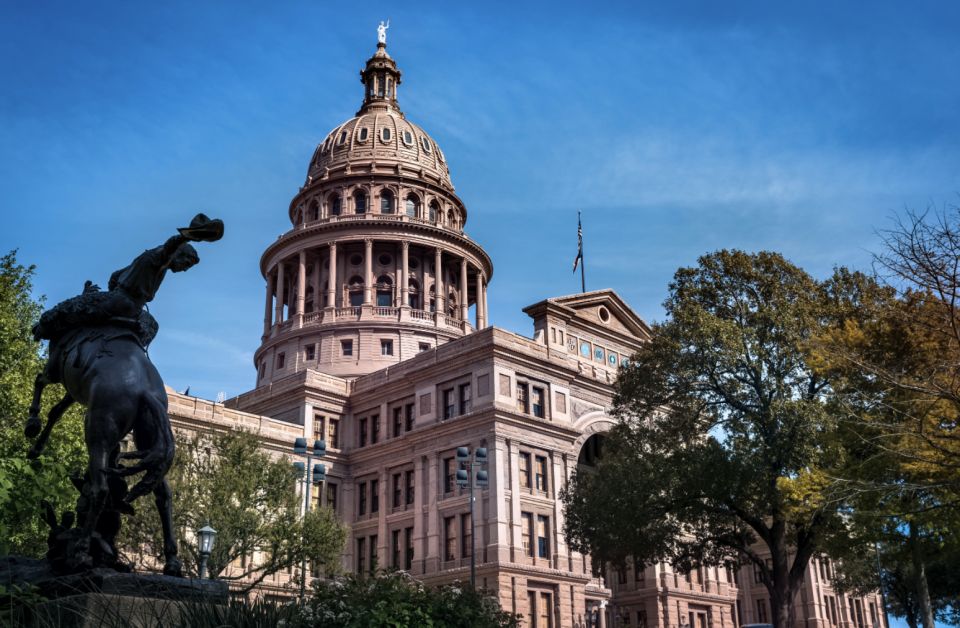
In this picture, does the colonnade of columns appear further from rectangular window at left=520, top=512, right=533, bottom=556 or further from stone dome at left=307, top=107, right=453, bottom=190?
rectangular window at left=520, top=512, right=533, bottom=556

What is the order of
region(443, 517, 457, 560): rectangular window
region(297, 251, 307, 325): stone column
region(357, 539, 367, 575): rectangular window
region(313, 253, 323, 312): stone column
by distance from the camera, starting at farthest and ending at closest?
region(313, 253, 323, 312): stone column < region(297, 251, 307, 325): stone column < region(357, 539, 367, 575): rectangular window < region(443, 517, 457, 560): rectangular window

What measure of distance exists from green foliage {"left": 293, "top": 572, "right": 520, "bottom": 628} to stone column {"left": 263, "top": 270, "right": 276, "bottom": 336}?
2704 inches

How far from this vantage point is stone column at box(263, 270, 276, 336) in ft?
268

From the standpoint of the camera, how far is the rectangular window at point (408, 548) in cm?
5575

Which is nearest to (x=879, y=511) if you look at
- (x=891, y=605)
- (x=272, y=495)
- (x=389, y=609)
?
(x=389, y=609)

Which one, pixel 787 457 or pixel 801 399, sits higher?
pixel 801 399

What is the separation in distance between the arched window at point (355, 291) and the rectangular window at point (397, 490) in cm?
2268

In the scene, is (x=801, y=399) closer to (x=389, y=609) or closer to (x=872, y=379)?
(x=872, y=379)

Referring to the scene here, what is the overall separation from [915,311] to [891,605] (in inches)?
2373

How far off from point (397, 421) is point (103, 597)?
171 ft

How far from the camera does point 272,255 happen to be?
83938 millimetres

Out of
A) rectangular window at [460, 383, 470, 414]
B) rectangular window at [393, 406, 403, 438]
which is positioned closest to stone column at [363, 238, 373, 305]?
rectangular window at [393, 406, 403, 438]

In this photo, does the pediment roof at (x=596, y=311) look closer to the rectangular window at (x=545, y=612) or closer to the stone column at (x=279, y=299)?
the rectangular window at (x=545, y=612)

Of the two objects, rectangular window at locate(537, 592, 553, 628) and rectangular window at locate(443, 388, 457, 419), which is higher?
rectangular window at locate(443, 388, 457, 419)
